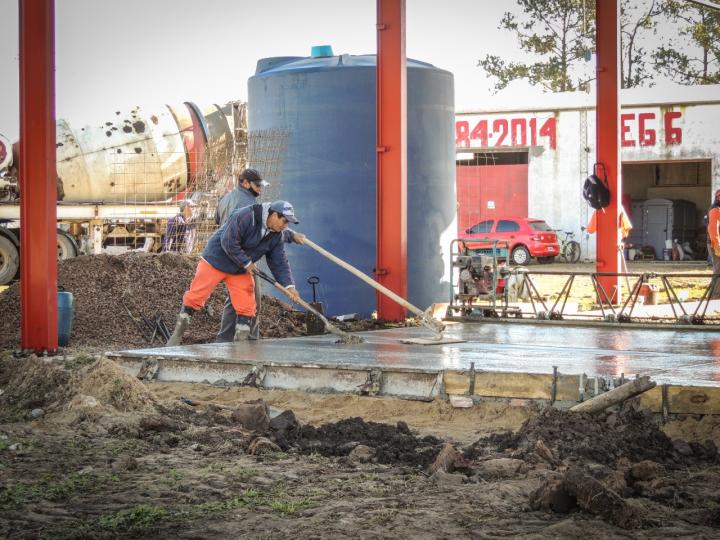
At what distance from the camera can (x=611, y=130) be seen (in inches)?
776

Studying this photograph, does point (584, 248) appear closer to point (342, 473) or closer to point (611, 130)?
point (611, 130)

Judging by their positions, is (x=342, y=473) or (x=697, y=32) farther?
(x=697, y=32)

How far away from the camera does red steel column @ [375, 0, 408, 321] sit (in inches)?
573

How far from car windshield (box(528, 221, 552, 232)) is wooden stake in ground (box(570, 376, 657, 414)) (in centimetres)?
3006

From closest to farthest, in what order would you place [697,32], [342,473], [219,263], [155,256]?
[342,473]
[219,263]
[155,256]
[697,32]

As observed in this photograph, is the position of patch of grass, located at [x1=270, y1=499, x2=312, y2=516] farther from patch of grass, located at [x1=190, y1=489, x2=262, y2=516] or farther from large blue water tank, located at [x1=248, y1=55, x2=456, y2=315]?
large blue water tank, located at [x1=248, y1=55, x2=456, y2=315]

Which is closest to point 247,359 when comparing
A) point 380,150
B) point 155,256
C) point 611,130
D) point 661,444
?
point 661,444

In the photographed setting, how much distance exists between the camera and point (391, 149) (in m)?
14.6

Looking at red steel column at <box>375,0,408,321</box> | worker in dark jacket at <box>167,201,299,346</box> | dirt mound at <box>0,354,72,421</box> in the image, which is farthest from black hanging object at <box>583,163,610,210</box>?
dirt mound at <box>0,354,72,421</box>

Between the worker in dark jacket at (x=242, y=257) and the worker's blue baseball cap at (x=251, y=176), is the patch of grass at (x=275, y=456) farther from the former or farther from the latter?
the worker's blue baseball cap at (x=251, y=176)

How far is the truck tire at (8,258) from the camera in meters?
23.2

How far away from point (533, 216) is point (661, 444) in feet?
111

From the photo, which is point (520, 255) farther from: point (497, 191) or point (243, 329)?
point (243, 329)

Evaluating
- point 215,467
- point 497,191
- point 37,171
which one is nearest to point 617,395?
point 215,467
